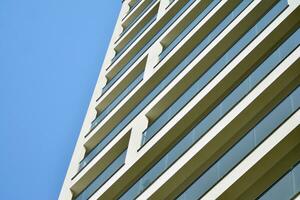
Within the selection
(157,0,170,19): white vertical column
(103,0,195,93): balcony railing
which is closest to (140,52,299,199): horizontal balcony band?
(103,0,195,93): balcony railing

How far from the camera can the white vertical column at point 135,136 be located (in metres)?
17.9

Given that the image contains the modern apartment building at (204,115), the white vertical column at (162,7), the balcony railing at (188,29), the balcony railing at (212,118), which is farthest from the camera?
Answer: the white vertical column at (162,7)

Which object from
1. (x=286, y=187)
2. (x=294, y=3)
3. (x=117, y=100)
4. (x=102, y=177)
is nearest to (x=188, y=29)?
(x=117, y=100)

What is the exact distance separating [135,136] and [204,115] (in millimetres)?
2774

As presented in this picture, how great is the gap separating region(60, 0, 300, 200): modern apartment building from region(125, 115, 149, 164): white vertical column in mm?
43

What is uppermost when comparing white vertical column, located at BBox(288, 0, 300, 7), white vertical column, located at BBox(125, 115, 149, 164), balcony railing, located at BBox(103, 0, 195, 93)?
white vertical column, located at BBox(288, 0, 300, 7)

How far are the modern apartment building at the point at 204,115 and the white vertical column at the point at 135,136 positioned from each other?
43 millimetres

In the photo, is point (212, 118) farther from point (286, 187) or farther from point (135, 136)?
point (286, 187)

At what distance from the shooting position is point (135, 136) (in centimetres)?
1897

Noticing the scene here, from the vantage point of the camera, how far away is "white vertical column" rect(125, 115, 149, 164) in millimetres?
17927

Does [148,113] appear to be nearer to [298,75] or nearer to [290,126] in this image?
[298,75]

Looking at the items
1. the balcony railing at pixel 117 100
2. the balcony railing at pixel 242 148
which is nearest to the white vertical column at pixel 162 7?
the balcony railing at pixel 117 100

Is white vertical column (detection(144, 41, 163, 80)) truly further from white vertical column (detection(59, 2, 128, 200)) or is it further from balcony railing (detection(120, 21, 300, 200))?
balcony railing (detection(120, 21, 300, 200))

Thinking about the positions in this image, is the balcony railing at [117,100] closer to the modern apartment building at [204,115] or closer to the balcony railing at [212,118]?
the modern apartment building at [204,115]
